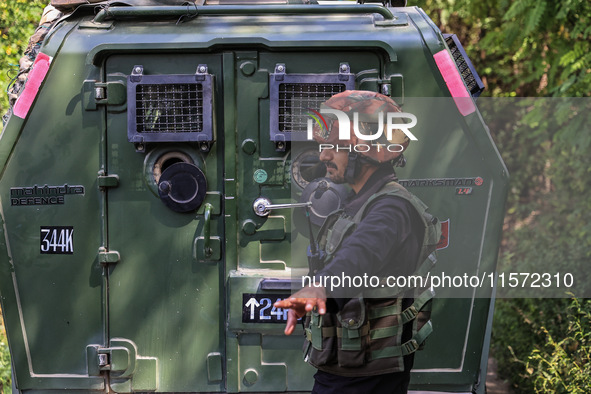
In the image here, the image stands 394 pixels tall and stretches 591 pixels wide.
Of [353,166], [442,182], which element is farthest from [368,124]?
[442,182]

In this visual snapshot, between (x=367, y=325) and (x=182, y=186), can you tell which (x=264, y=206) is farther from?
(x=367, y=325)

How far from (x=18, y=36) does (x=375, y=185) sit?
16.6ft

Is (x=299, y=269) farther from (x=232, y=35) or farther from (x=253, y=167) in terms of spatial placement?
(x=232, y=35)

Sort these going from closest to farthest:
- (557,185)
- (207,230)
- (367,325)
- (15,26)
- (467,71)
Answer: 1. (367,325)
2. (207,230)
3. (467,71)
4. (15,26)
5. (557,185)

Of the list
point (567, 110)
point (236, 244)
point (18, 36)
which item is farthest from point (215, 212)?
point (18, 36)

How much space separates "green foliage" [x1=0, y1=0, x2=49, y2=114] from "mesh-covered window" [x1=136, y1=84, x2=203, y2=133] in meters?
3.69

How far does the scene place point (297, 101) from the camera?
3.54 m

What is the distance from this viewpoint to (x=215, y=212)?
359 centimetres

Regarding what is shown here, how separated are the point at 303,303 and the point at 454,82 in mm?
1583

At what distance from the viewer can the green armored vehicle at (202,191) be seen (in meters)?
3.55

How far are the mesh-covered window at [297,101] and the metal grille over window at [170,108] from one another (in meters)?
0.34

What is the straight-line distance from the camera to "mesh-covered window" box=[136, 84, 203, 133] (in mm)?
3557

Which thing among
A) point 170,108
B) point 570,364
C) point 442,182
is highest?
point 170,108

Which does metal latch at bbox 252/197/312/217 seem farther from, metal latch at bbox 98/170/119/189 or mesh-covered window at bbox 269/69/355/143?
metal latch at bbox 98/170/119/189
